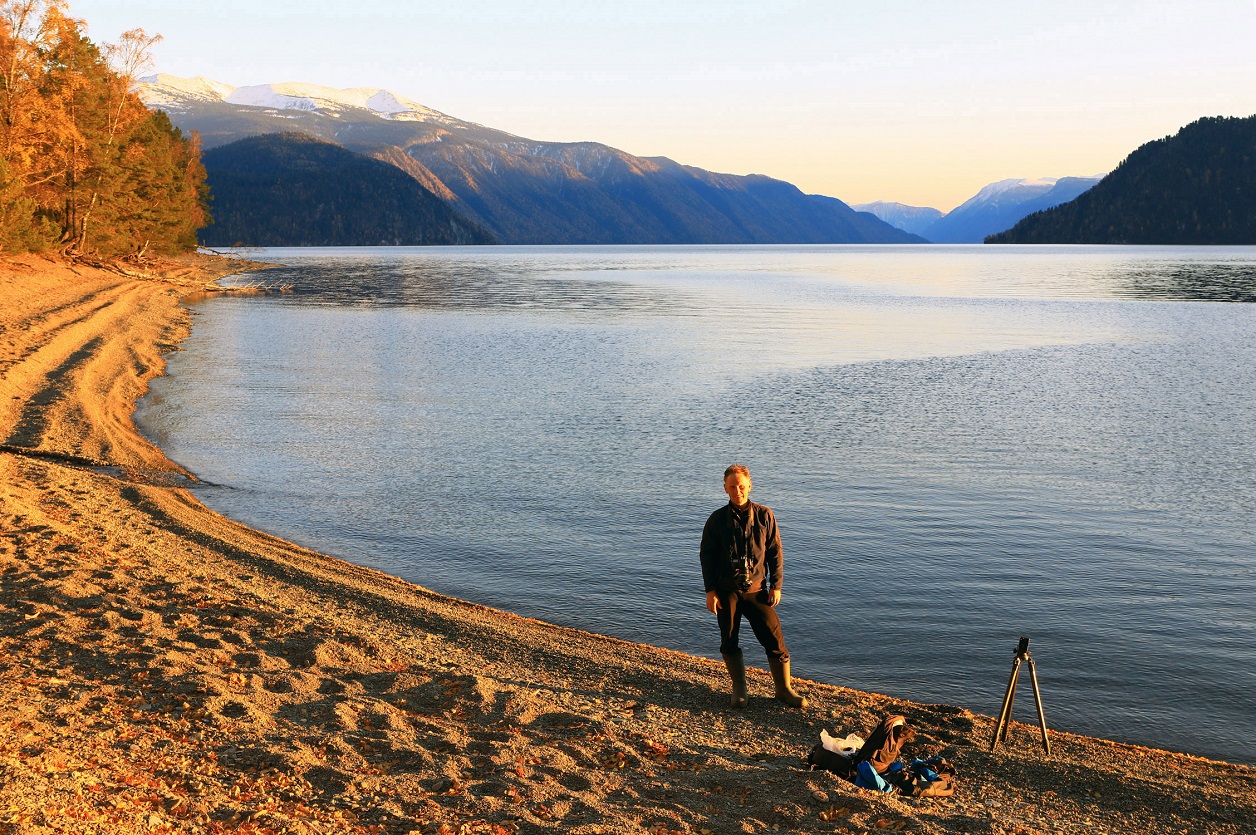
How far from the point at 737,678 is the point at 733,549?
1.64 metres

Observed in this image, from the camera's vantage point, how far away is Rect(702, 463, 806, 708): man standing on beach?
9.91m

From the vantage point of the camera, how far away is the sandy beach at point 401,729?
751 cm

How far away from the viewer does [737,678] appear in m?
10.7

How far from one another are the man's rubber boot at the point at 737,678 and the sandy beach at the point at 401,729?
124 millimetres

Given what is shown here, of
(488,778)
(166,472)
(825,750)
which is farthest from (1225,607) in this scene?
(166,472)

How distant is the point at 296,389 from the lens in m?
36.4

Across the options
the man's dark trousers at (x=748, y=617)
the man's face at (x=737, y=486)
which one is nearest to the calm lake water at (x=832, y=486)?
the man's dark trousers at (x=748, y=617)

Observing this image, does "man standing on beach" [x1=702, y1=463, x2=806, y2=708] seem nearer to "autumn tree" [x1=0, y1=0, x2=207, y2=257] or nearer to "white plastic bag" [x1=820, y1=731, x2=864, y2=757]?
"white plastic bag" [x1=820, y1=731, x2=864, y2=757]

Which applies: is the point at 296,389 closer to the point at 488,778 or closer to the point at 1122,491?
the point at 1122,491

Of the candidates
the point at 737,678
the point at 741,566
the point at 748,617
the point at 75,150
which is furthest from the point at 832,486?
the point at 75,150

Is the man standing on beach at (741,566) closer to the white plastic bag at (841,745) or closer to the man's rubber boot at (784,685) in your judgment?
the man's rubber boot at (784,685)

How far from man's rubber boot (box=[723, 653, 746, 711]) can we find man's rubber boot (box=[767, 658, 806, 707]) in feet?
1.10

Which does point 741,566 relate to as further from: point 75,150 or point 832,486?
point 75,150

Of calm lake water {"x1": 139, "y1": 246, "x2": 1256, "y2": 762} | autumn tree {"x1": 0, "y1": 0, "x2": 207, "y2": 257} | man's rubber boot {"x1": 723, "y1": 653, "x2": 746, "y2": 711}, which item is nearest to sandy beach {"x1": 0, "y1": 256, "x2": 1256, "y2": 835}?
man's rubber boot {"x1": 723, "y1": 653, "x2": 746, "y2": 711}
